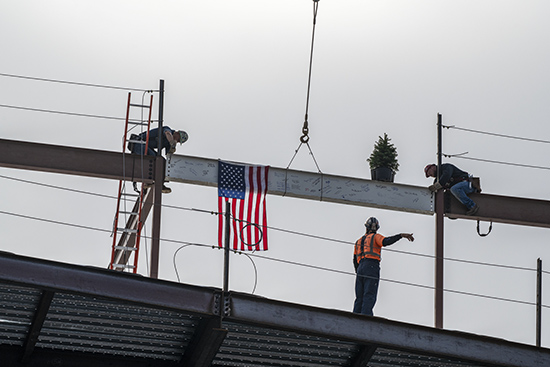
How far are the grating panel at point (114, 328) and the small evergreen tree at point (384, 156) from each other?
5876mm

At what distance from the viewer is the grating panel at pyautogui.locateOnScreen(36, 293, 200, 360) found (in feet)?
32.1

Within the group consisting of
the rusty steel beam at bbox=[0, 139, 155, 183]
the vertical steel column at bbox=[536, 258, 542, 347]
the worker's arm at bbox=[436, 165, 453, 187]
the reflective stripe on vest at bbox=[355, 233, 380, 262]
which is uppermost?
Result: the worker's arm at bbox=[436, 165, 453, 187]

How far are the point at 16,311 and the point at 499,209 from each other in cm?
842

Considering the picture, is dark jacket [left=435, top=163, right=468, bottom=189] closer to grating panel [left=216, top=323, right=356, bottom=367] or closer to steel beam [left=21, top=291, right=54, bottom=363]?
grating panel [left=216, top=323, right=356, bottom=367]

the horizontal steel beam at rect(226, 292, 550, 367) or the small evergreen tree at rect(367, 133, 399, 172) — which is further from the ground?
the small evergreen tree at rect(367, 133, 399, 172)

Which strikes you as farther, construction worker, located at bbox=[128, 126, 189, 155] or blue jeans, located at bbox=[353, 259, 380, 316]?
construction worker, located at bbox=[128, 126, 189, 155]

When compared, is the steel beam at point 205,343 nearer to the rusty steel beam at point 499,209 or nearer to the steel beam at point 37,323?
the steel beam at point 37,323

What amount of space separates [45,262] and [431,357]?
15.3ft

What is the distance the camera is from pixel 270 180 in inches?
589

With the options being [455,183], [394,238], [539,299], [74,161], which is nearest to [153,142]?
[74,161]

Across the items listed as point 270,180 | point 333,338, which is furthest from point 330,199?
point 333,338

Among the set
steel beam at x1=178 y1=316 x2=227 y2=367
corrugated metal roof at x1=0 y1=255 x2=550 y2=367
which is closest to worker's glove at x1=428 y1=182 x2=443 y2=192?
corrugated metal roof at x1=0 y1=255 x2=550 y2=367

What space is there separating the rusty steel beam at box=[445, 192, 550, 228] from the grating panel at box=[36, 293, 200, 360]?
617 centimetres

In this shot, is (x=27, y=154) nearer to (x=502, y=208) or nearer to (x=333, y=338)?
(x=333, y=338)
